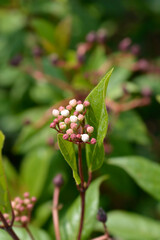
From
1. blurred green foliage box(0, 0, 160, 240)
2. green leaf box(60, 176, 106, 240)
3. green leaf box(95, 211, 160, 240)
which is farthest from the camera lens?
blurred green foliage box(0, 0, 160, 240)

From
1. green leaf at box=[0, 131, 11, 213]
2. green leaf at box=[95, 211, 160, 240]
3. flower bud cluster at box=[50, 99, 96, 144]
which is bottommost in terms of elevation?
green leaf at box=[95, 211, 160, 240]

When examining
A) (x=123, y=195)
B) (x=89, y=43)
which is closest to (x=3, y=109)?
(x=89, y=43)

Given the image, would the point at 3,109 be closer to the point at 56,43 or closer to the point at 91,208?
the point at 56,43

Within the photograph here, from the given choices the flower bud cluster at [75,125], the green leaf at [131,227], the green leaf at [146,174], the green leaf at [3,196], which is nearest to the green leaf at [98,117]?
the flower bud cluster at [75,125]

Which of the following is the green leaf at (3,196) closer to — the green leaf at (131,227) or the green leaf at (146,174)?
the green leaf at (146,174)

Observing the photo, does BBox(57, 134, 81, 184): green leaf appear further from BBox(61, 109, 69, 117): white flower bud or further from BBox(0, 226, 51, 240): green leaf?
BBox(0, 226, 51, 240): green leaf

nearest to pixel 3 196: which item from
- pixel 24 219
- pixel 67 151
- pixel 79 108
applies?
pixel 24 219

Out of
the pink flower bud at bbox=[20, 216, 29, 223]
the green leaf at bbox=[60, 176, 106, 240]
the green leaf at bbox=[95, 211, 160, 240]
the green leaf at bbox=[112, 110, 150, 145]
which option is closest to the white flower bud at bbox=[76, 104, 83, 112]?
the pink flower bud at bbox=[20, 216, 29, 223]

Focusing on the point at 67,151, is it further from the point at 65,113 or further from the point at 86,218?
the point at 86,218
